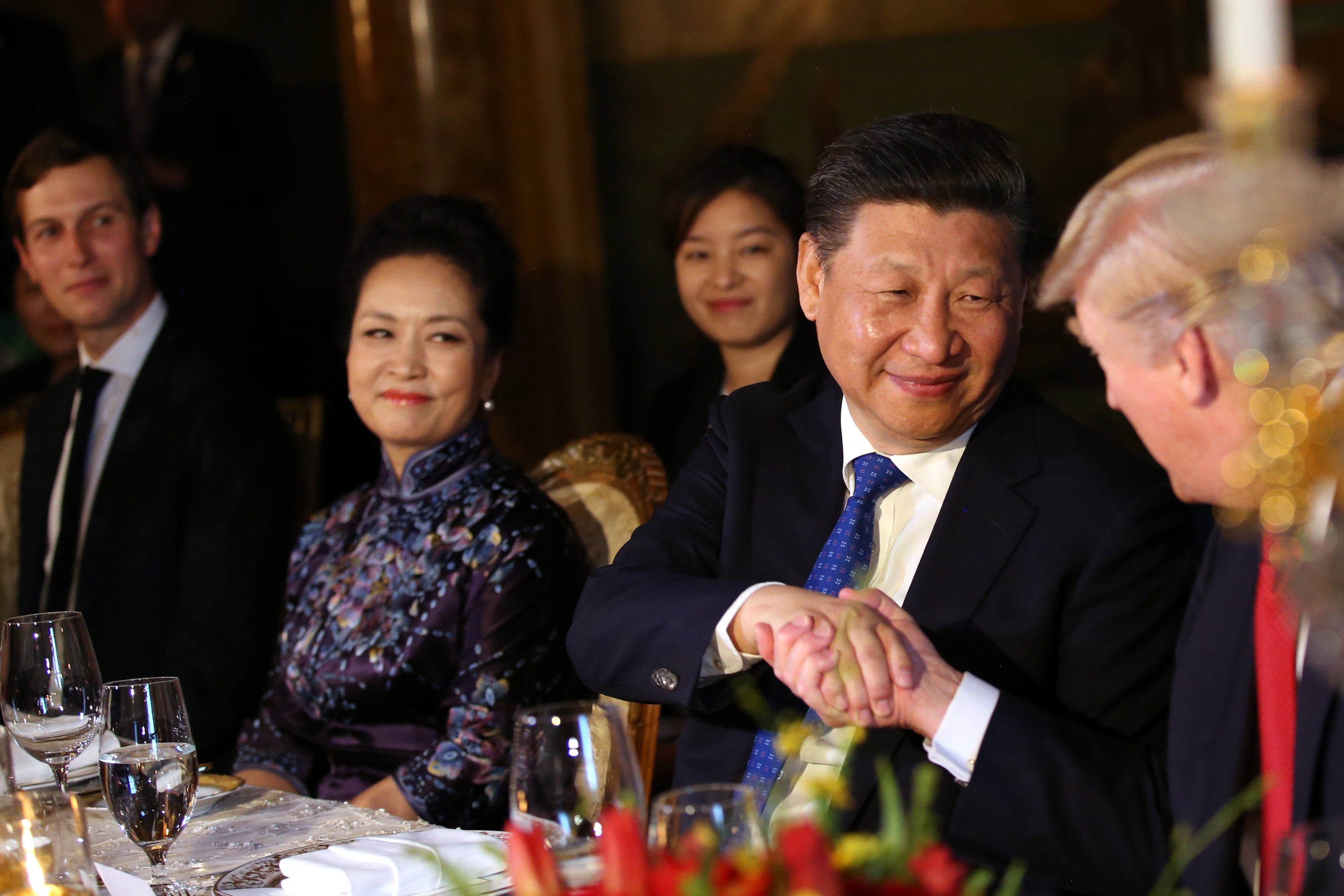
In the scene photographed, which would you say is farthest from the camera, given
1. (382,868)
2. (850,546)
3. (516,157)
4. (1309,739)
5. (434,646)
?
(516,157)

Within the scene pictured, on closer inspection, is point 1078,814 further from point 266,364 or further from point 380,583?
point 266,364

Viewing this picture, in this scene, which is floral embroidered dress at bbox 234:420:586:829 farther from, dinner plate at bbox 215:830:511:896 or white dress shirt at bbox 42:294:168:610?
white dress shirt at bbox 42:294:168:610

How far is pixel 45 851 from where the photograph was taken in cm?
97

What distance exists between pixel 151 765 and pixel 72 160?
2.12 m

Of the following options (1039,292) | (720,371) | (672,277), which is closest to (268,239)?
(672,277)

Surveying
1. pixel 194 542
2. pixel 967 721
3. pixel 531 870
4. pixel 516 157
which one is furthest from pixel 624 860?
pixel 516 157

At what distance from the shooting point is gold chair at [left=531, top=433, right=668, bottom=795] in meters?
2.38

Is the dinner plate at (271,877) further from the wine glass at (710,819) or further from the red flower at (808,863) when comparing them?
the red flower at (808,863)

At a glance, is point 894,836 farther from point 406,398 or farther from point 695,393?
point 695,393

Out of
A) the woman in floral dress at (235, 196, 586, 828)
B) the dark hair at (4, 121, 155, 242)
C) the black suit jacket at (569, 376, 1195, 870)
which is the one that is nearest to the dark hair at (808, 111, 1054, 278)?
the black suit jacket at (569, 376, 1195, 870)

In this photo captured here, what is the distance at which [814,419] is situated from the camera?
191cm

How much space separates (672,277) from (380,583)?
5.25ft

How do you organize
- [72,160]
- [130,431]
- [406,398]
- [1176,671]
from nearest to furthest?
[1176,671]
[406,398]
[130,431]
[72,160]

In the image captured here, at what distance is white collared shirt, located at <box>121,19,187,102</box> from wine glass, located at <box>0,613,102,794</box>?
124 inches
